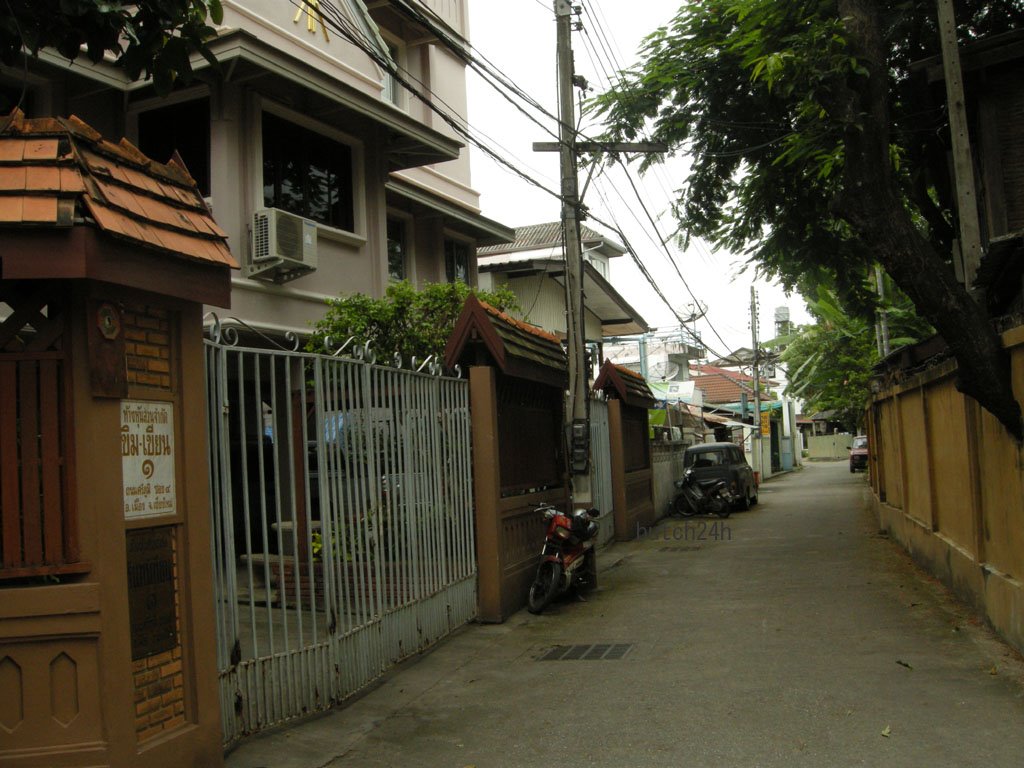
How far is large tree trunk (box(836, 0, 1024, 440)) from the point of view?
7562mm

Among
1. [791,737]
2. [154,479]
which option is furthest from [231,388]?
[791,737]

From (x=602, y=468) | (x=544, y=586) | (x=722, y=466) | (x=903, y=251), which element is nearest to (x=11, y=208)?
(x=903, y=251)

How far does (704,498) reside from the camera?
2259 centimetres

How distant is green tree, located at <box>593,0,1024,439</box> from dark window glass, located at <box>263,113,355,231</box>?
427 centimetres

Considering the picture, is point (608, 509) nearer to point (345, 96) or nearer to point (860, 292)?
point (860, 292)

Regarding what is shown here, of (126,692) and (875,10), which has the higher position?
(875,10)

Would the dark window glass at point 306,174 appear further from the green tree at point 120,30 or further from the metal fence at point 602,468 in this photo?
the green tree at point 120,30

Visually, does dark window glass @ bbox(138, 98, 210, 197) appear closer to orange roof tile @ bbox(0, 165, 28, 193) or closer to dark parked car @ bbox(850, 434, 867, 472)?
orange roof tile @ bbox(0, 165, 28, 193)

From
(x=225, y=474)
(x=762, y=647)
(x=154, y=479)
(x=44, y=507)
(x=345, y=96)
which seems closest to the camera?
(x=44, y=507)

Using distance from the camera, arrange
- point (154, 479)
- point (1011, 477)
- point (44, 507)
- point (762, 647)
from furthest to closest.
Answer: point (762, 647)
point (1011, 477)
point (154, 479)
point (44, 507)

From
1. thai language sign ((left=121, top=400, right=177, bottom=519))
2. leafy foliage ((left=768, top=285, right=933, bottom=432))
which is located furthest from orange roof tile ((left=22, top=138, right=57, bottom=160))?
leafy foliage ((left=768, top=285, right=933, bottom=432))

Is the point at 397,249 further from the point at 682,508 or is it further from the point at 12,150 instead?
the point at 12,150

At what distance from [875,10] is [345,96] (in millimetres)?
7149

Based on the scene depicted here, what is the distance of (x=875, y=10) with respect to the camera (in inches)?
345
